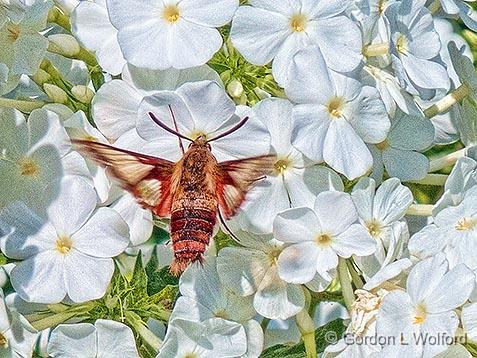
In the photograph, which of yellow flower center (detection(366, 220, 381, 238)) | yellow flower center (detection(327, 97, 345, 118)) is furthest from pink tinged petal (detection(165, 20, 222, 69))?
yellow flower center (detection(366, 220, 381, 238))

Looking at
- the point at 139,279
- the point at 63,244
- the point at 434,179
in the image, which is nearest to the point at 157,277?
the point at 139,279

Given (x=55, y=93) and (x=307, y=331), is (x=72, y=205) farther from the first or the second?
(x=307, y=331)

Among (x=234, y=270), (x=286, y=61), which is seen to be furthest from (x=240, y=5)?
(x=234, y=270)

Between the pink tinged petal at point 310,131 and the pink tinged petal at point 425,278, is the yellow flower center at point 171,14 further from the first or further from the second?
the pink tinged petal at point 425,278

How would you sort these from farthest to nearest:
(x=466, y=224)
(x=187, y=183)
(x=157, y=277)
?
(x=157, y=277)
(x=466, y=224)
(x=187, y=183)

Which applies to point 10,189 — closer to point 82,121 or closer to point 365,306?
point 82,121

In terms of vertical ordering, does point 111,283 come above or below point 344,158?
below
